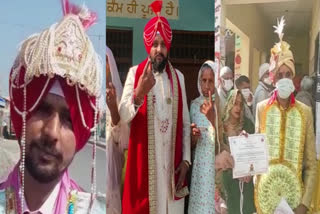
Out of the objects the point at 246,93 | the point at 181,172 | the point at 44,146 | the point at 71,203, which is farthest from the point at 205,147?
the point at 44,146

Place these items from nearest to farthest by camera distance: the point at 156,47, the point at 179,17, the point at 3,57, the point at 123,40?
the point at 3,57
the point at 156,47
the point at 123,40
the point at 179,17

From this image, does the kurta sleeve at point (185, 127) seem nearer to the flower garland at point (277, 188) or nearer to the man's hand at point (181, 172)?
the man's hand at point (181, 172)

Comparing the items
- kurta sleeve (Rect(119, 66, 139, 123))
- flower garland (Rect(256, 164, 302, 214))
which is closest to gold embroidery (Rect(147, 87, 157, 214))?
kurta sleeve (Rect(119, 66, 139, 123))

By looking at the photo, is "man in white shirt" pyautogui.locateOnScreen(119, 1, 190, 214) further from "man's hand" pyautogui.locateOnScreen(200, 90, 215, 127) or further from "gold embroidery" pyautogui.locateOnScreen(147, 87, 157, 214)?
"man's hand" pyautogui.locateOnScreen(200, 90, 215, 127)

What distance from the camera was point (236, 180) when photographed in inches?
131

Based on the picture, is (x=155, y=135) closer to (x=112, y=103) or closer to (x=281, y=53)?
(x=112, y=103)

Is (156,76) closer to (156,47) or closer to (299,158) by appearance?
(156,47)

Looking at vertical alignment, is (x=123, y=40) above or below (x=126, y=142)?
above

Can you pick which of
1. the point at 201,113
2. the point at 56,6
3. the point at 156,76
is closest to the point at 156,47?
the point at 156,76

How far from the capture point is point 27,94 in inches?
108

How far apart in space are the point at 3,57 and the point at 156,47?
972 millimetres

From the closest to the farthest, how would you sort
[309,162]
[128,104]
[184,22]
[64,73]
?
[64,73], [128,104], [309,162], [184,22]

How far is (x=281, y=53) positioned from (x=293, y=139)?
53 centimetres

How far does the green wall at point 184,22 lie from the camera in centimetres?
354
